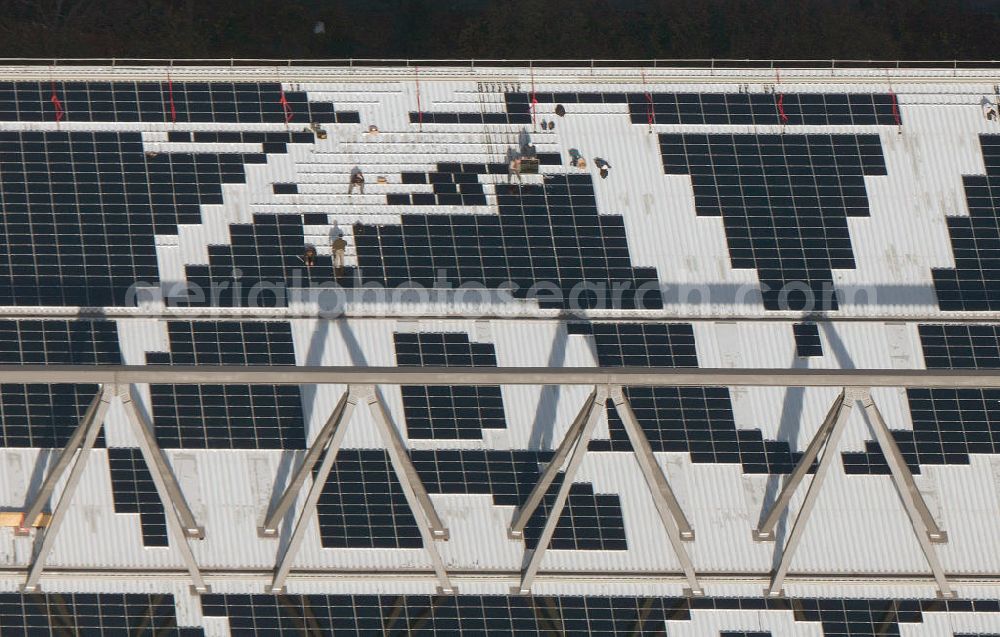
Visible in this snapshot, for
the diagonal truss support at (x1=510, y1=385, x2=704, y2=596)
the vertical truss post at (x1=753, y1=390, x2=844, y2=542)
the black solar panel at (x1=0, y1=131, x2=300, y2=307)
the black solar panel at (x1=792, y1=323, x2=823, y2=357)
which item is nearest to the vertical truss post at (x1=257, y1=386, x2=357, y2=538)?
the diagonal truss support at (x1=510, y1=385, x2=704, y2=596)

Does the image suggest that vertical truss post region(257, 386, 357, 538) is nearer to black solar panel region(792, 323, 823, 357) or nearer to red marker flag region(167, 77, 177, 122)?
red marker flag region(167, 77, 177, 122)

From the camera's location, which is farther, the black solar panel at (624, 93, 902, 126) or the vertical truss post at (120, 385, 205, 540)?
the black solar panel at (624, 93, 902, 126)

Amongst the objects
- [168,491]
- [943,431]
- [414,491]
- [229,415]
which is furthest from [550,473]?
[943,431]

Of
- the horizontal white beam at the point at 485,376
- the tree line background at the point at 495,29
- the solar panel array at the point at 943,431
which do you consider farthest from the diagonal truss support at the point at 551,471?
the tree line background at the point at 495,29

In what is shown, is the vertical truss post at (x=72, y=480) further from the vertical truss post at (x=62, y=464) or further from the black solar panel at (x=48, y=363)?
the black solar panel at (x=48, y=363)

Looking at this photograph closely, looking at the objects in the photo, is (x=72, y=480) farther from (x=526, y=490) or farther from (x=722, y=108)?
(x=722, y=108)

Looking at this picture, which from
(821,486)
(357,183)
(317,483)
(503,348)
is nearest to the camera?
(317,483)
